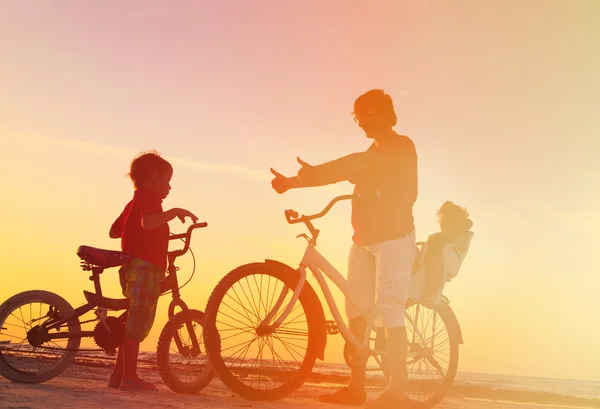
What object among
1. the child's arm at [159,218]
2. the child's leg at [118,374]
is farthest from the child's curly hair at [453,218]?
the child's leg at [118,374]

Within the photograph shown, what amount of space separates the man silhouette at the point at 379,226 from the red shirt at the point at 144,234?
1.30 metres

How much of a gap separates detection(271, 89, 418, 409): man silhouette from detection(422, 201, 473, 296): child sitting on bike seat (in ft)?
4.14

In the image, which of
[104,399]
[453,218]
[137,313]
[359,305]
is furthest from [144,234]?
[453,218]

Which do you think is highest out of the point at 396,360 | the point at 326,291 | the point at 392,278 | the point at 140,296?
the point at 392,278

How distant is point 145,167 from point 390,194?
234 centimetres

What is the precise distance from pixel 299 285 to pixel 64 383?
2795mm

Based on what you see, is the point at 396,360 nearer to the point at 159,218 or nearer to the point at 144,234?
the point at 159,218

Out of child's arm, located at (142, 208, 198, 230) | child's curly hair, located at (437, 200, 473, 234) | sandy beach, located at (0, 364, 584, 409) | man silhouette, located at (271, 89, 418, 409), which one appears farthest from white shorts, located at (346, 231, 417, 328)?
child's arm, located at (142, 208, 198, 230)

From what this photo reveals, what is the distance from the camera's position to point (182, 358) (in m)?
5.60

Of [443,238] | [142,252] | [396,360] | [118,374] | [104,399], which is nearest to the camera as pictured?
[104,399]

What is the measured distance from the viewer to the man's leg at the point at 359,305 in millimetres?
Result: 5129

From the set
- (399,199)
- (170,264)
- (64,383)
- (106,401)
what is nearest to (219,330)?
(106,401)

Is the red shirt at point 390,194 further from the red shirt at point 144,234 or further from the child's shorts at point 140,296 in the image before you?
the child's shorts at point 140,296

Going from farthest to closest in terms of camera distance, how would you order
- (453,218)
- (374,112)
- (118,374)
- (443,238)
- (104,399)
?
(453,218) < (443,238) < (118,374) < (374,112) < (104,399)
